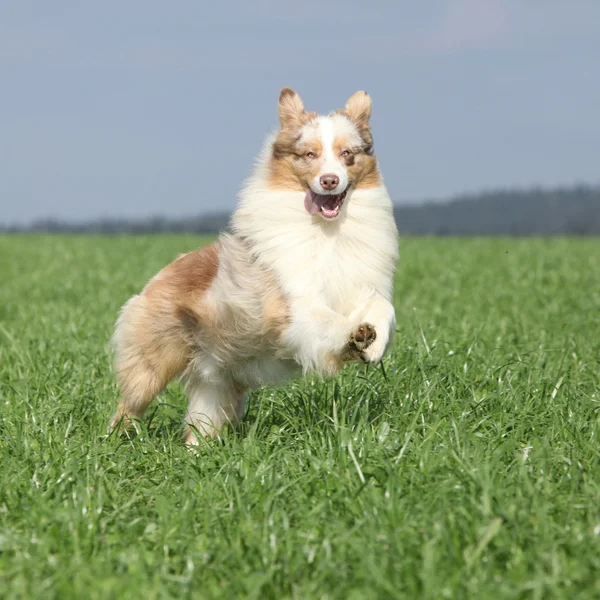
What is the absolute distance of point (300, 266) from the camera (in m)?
4.83

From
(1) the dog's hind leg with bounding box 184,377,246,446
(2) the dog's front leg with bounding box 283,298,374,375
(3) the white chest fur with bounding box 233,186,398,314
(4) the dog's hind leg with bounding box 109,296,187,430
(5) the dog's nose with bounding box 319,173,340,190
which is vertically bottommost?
(1) the dog's hind leg with bounding box 184,377,246,446

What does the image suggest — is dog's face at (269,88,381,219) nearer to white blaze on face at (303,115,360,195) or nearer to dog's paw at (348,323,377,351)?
white blaze on face at (303,115,360,195)

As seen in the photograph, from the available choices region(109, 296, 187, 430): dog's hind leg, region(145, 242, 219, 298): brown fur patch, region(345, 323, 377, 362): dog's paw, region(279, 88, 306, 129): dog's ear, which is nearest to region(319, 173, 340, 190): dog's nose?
region(279, 88, 306, 129): dog's ear

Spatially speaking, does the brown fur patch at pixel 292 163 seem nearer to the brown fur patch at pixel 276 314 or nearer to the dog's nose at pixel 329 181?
the dog's nose at pixel 329 181

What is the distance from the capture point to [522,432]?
16.3 ft

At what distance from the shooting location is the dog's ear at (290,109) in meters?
5.02

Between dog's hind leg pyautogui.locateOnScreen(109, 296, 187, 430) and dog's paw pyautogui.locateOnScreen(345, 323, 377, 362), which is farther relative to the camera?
dog's hind leg pyautogui.locateOnScreen(109, 296, 187, 430)

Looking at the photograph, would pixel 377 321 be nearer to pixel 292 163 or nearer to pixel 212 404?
pixel 292 163

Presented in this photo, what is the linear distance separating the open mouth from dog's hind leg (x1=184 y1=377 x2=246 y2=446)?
4.49 feet

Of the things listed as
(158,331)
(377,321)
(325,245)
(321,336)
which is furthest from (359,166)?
(158,331)

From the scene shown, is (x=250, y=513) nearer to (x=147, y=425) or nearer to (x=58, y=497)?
(x=58, y=497)

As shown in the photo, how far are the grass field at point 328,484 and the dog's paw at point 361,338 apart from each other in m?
0.42

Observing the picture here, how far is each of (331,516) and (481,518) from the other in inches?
25.2

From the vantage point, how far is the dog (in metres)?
4.65
